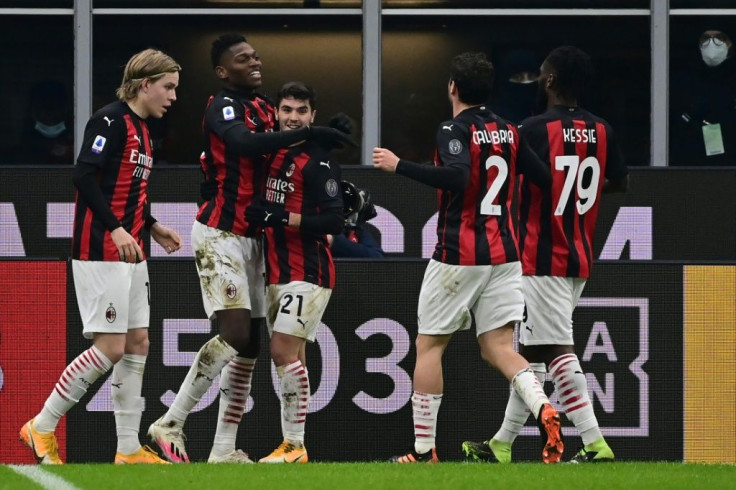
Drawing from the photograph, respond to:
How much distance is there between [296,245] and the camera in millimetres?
8391

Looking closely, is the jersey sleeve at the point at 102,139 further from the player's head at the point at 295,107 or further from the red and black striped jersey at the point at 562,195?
the red and black striped jersey at the point at 562,195

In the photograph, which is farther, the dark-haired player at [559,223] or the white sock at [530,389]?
the dark-haired player at [559,223]

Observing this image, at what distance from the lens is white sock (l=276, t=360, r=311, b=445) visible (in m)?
8.36

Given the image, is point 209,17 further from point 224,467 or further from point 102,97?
point 224,467

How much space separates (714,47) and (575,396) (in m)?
5.50

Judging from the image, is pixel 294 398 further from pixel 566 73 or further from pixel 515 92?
pixel 515 92

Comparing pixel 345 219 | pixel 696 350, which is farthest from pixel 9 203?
pixel 696 350

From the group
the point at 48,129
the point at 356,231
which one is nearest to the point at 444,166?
the point at 356,231

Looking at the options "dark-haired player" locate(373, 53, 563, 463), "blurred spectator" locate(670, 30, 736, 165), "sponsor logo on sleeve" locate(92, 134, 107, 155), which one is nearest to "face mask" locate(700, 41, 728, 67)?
"blurred spectator" locate(670, 30, 736, 165)

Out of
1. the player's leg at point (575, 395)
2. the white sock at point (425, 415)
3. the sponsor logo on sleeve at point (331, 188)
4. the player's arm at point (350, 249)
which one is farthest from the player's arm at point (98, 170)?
the player's leg at point (575, 395)

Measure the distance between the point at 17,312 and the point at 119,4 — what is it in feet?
14.7

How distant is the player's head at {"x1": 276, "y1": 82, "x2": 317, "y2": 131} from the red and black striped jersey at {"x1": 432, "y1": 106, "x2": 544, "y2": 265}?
0.81 metres

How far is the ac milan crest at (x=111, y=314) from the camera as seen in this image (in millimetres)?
8195

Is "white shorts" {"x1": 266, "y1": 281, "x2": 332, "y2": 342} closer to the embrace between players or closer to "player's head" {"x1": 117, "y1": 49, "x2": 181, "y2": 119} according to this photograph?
the embrace between players
